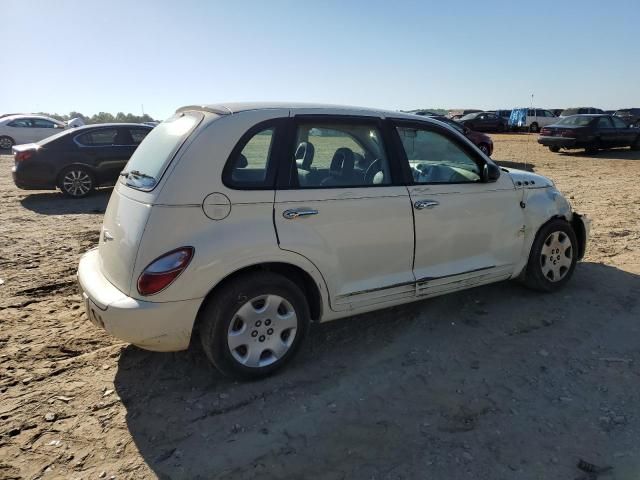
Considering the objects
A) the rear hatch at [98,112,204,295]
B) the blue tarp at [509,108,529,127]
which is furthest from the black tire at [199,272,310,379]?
the blue tarp at [509,108,529,127]

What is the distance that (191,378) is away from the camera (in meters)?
3.45

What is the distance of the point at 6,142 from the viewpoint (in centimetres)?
2172

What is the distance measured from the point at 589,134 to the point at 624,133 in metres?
2.18

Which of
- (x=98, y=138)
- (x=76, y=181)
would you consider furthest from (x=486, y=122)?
(x=76, y=181)

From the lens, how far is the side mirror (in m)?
4.18

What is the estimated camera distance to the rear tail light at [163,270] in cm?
295

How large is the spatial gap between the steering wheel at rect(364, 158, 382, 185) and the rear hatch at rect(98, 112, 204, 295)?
1.24 metres

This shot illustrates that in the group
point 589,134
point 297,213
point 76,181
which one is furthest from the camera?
point 589,134

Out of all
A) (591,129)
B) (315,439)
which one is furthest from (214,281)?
(591,129)

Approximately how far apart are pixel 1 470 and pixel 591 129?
809 inches

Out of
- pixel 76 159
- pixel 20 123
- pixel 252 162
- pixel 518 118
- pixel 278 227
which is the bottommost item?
pixel 76 159

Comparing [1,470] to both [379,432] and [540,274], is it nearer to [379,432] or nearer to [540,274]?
[379,432]

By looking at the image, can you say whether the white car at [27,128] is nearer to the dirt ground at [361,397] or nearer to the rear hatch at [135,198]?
the dirt ground at [361,397]

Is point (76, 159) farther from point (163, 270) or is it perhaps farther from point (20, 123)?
point (20, 123)
